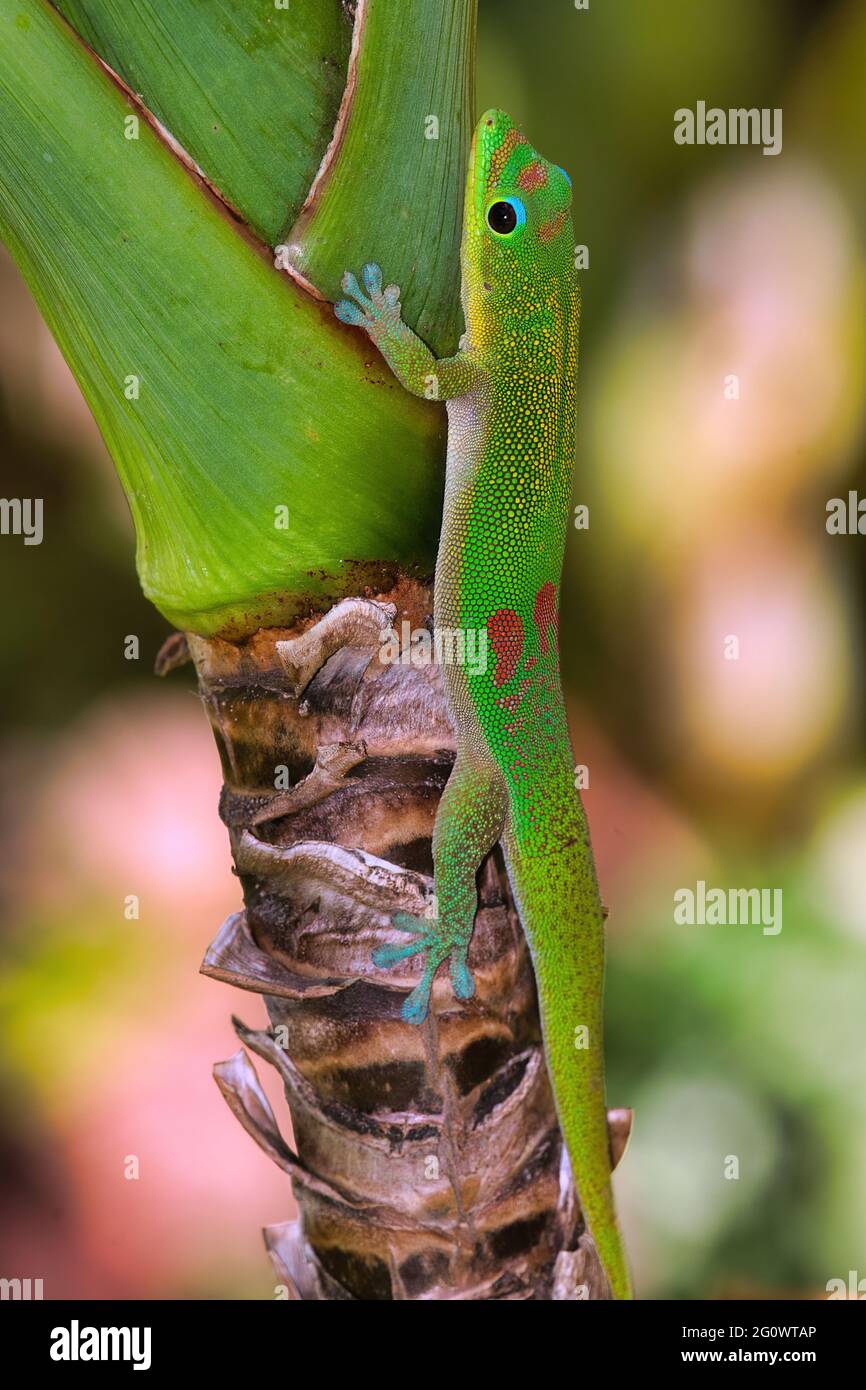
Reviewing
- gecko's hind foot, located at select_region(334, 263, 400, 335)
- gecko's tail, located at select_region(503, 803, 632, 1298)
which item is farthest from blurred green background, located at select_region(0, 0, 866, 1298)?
gecko's hind foot, located at select_region(334, 263, 400, 335)

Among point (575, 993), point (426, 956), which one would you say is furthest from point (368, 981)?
point (575, 993)

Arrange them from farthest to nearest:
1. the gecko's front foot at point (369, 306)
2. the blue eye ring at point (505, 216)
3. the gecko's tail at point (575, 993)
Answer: the blue eye ring at point (505, 216), the gecko's tail at point (575, 993), the gecko's front foot at point (369, 306)

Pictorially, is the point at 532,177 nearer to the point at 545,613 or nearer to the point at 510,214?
the point at 510,214

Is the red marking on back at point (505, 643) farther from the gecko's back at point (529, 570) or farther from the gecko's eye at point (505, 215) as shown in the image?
the gecko's eye at point (505, 215)

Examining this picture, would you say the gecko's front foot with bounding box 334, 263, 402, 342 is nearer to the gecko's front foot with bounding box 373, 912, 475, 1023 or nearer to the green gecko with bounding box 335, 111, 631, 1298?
the green gecko with bounding box 335, 111, 631, 1298

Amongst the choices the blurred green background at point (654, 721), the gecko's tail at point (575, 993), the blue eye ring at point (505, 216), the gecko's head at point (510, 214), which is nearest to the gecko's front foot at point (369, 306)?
the gecko's head at point (510, 214)

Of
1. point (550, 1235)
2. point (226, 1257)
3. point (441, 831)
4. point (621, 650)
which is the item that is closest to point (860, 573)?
point (621, 650)
